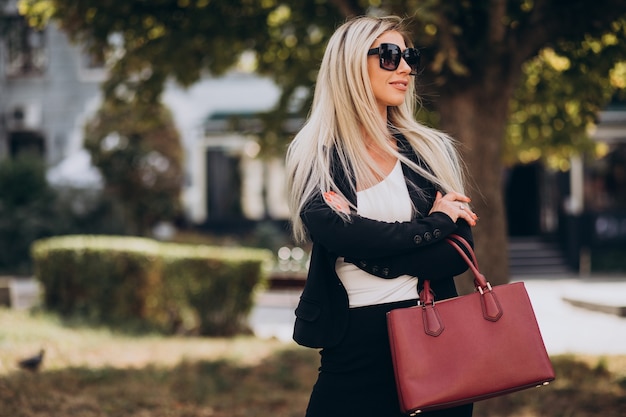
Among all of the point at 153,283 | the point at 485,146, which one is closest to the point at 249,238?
the point at 153,283

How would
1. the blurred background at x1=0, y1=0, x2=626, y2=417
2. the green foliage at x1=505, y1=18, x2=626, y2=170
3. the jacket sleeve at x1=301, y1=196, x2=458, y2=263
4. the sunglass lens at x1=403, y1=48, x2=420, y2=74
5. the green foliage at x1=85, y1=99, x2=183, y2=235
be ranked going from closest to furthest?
the jacket sleeve at x1=301, y1=196, x2=458, y2=263 < the sunglass lens at x1=403, y1=48, x2=420, y2=74 < the blurred background at x1=0, y1=0, x2=626, y2=417 < the green foliage at x1=505, y1=18, x2=626, y2=170 < the green foliage at x1=85, y1=99, x2=183, y2=235

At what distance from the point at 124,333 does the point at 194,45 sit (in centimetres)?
398

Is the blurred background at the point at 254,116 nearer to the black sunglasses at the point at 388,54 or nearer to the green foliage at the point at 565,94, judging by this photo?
the green foliage at the point at 565,94

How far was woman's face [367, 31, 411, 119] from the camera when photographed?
276 cm

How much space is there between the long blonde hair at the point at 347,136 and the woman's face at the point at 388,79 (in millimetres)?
37

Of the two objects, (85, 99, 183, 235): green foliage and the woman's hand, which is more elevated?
the woman's hand

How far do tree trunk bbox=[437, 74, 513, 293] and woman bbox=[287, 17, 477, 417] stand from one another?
3491 millimetres

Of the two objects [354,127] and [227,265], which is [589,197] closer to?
[227,265]

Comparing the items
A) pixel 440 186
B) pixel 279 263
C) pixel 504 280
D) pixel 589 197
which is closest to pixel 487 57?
pixel 504 280

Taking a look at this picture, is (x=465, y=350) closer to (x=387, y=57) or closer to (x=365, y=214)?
(x=365, y=214)

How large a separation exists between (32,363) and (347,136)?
5.48 m

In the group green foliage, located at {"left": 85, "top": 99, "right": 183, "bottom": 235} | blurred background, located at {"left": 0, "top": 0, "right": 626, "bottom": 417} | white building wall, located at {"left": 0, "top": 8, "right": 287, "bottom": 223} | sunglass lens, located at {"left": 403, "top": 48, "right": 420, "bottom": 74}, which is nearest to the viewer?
sunglass lens, located at {"left": 403, "top": 48, "right": 420, "bottom": 74}

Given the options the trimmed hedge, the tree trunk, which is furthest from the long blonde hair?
the trimmed hedge

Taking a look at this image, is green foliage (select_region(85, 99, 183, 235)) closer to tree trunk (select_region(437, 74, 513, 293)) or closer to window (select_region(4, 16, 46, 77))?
window (select_region(4, 16, 46, 77))
